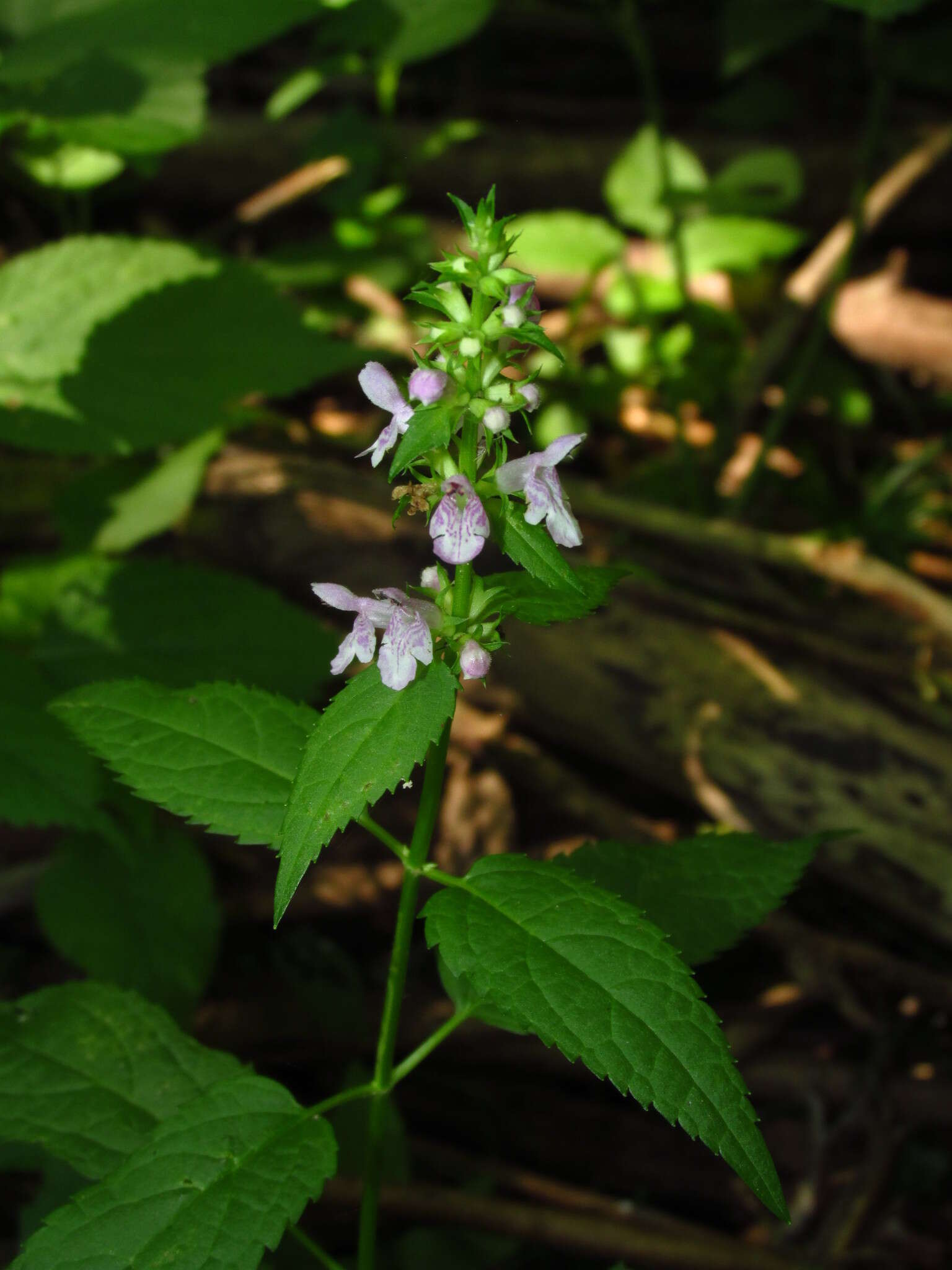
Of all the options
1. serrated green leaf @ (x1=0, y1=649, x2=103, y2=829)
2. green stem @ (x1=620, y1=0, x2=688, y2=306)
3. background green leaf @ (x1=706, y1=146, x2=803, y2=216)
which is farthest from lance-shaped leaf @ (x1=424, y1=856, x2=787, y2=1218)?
background green leaf @ (x1=706, y1=146, x2=803, y2=216)

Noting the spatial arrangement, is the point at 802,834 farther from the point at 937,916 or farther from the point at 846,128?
the point at 846,128

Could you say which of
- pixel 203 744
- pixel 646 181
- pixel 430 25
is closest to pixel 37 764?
pixel 203 744

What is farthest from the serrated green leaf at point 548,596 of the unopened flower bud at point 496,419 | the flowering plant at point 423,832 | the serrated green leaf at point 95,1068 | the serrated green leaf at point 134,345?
the serrated green leaf at point 134,345

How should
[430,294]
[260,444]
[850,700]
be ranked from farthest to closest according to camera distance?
[260,444] < [850,700] < [430,294]

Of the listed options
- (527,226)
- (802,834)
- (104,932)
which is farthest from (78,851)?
(527,226)

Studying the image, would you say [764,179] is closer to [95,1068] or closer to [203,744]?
[203,744]

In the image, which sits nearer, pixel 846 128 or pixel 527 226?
pixel 527 226

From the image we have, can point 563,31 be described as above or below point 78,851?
above
